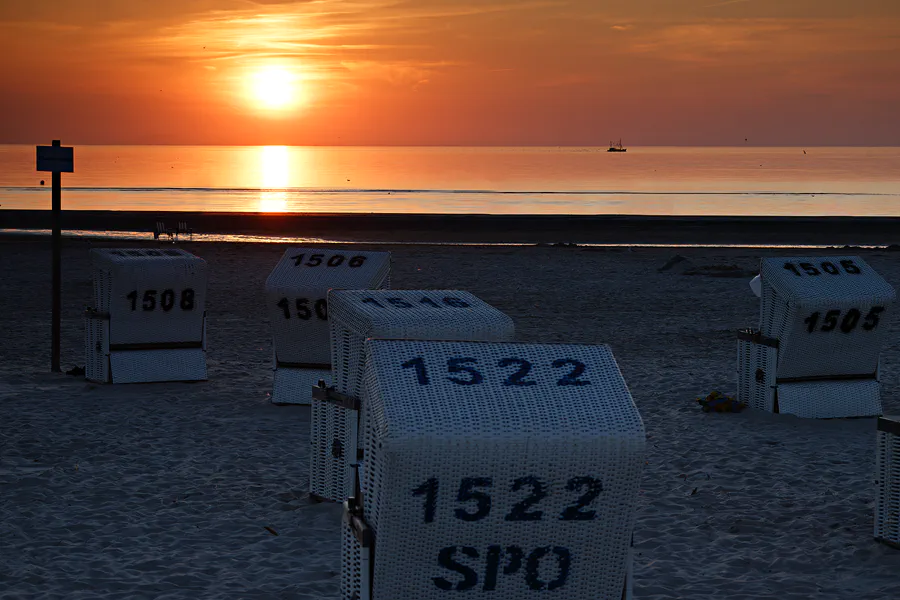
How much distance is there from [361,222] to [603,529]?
50.7 metres

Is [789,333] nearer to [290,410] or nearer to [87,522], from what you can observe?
[290,410]

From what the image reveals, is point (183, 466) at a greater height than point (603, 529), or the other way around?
point (603, 529)

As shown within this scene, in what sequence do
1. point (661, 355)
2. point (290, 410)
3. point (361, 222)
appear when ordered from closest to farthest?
point (290, 410)
point (661, 355)
point (361, 222)

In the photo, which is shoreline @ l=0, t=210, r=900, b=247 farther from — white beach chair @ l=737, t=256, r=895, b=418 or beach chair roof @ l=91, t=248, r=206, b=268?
white beach chair @ l=737, t=256, r=895, b=418

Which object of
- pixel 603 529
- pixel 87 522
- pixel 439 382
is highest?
pixel 439 382

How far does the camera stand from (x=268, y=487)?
31.3ft

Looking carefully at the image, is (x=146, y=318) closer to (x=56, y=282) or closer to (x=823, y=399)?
(x=56, y=282)

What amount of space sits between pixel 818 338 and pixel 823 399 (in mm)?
804

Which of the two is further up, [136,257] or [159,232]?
[136,257]

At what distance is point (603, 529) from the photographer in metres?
4.98

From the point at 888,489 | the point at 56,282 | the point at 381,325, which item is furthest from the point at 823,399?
the point at 56,282

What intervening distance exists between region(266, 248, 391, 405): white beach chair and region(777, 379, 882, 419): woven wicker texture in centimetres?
481

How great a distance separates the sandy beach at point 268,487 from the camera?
739 centimetres

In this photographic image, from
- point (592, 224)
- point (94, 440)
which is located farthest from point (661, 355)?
point (592, 224)
